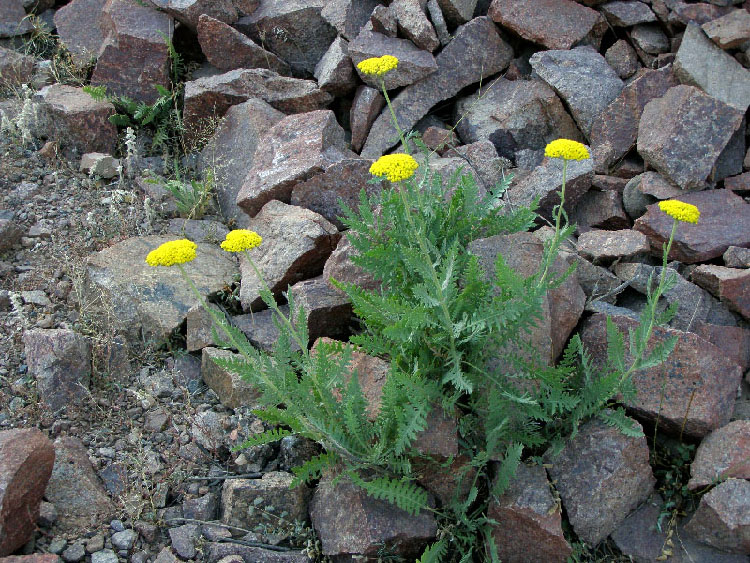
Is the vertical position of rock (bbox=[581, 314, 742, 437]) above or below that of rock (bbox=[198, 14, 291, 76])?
below

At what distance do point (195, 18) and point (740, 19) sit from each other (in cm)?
453

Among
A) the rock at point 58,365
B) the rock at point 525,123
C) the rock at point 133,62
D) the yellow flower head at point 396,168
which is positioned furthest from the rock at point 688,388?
the rock at point 133,62

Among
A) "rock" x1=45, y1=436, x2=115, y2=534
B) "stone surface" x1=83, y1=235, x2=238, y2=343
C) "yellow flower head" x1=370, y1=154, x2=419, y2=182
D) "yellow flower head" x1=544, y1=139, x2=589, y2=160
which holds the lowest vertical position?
"rock" x1=45, y1=436, x2=115, y2=534

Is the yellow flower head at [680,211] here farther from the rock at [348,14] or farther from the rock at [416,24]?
the rock at [348,14]

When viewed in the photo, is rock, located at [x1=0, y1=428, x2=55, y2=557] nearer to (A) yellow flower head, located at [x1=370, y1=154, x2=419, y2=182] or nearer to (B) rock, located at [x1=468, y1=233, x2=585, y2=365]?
(A) yellow flower head, located at [x1=370, y1=154, x2=419, y2=182]

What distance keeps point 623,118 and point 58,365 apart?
4269mm

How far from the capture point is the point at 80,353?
404cm

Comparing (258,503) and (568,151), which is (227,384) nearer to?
(258,503)

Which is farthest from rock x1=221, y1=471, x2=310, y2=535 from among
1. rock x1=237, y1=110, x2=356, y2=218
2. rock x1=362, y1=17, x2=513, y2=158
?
rock x1=362, y1=17, x2=513, y2=158

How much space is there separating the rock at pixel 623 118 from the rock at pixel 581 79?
11 centimetres

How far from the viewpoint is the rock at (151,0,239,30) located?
6.35 m

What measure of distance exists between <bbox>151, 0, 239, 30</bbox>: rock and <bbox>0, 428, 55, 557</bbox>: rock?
168 inches

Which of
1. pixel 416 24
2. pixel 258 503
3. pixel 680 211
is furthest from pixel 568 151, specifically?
pixel 416 24

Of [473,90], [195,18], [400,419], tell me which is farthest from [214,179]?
[400,419]
